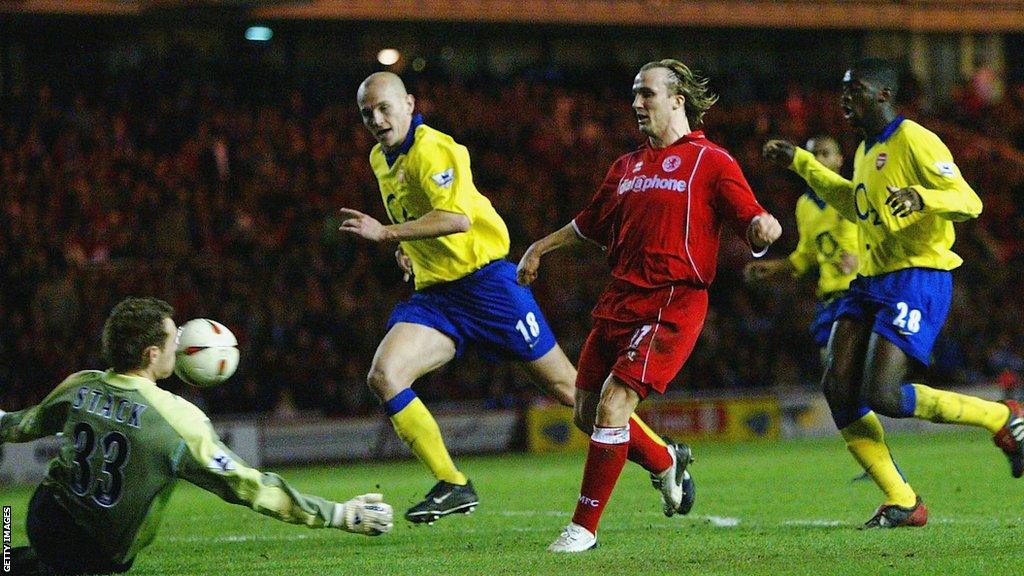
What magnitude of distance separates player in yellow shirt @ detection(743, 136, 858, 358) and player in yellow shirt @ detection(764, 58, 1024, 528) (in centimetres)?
294

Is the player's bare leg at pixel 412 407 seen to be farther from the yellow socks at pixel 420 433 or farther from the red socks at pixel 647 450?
the red socks at pixel 647 450

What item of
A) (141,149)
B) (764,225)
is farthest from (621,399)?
(141,149)

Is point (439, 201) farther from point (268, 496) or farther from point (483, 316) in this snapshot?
point (268, 496)

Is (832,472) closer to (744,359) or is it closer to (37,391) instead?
(744,359)

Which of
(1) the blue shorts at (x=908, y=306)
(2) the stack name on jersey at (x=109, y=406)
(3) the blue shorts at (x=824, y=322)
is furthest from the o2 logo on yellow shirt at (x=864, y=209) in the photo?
(2) the stack name on jersey at (x=109, y=406)

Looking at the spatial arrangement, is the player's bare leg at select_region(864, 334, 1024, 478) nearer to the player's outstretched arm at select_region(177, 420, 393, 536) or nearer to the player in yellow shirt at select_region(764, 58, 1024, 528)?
the player in yellow shirt at select_region(764, 58, 1024, 528)

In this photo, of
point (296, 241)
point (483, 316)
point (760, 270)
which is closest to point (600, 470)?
point (483, 316)

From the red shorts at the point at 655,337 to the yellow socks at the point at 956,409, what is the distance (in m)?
1.48

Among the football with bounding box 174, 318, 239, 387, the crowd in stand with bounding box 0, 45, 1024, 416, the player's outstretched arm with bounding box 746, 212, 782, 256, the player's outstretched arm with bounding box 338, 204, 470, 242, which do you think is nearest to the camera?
the football with bounding box 174, 318, 239, 387

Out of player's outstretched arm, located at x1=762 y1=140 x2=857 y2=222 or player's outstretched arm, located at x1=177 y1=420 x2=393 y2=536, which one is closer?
player's outstretched arm, located at x1=177 y1=420 x2=393 y2=536

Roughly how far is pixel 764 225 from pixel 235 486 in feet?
8.46

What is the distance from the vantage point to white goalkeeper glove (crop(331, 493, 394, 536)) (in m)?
5.41

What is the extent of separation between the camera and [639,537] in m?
7.45

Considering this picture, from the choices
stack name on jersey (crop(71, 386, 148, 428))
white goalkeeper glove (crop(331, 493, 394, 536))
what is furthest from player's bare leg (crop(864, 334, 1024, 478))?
stack name on jersey (crop(71, 386, 148, 428))
